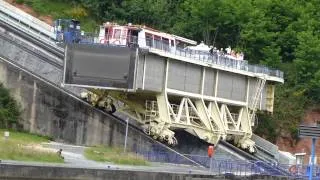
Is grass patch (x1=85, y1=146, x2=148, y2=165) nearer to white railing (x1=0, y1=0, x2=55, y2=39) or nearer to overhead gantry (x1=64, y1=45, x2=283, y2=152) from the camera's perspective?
overhead gantry (x1=64, y1=45, x2=283, y2=152)

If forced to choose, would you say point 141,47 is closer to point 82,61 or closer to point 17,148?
point 82,61

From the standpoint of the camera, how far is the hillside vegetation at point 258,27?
58.9 m

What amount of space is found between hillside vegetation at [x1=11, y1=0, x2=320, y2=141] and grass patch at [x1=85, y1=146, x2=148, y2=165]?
20360mm

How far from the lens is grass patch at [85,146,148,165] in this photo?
35938mm

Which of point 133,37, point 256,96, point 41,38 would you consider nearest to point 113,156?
point 133,37

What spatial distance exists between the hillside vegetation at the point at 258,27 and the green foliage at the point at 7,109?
21.2 m

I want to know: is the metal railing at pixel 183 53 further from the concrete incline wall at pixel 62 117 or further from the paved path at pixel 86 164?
the paved path at pixel 86 164

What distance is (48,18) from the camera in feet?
213

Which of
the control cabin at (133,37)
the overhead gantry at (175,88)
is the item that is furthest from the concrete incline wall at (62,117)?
the control cabin at (133,37)

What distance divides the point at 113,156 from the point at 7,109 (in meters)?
9.20

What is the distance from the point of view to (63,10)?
6725cm

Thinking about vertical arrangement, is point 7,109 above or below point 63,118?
above

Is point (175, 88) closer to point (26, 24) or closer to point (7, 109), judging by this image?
point (7, 109)

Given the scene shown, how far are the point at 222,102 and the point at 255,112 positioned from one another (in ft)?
16.8
